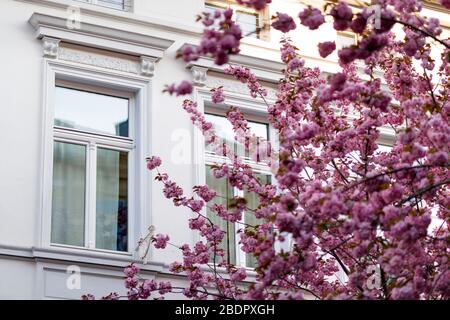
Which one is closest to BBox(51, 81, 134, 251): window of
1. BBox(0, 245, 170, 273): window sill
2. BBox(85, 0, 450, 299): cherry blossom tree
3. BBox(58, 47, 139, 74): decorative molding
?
BBox(0, 245, 170, 273): window sill

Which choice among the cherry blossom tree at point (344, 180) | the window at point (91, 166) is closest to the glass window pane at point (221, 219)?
the cherry blossom tree at point (344, 180)

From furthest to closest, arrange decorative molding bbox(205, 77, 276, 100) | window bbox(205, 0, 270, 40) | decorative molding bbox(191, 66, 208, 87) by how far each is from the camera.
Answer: window bbox(205, 0, 270, 40), decorative molding bbox(205, 77, 276, 100), decorative molding bbox(191, 66, 208, 87)

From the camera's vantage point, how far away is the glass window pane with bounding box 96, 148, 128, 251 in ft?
43.5

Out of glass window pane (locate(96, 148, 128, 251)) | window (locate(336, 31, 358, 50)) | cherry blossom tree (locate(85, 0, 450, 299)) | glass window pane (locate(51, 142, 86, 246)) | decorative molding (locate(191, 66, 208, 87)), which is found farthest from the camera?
Result: window (locate(336, 31, 358, 50))

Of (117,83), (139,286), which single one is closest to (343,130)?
(139,286)

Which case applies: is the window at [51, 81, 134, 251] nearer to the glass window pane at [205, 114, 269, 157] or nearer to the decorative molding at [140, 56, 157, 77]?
the decorative molding at [140, 56, 157, 77]

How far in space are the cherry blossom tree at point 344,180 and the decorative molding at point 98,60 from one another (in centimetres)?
136

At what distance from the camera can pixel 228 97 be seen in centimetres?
1465

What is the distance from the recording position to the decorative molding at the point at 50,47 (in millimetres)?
13430

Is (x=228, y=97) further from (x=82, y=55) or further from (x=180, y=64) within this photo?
(x=82, y=55)

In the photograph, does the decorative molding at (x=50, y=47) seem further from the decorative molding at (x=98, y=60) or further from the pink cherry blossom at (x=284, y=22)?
the pink cherry blossom at (x=284, y=22)

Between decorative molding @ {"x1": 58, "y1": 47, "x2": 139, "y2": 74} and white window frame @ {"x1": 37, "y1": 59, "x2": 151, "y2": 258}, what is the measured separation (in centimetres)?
8

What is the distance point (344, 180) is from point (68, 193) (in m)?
3.43

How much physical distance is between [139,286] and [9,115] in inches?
106
